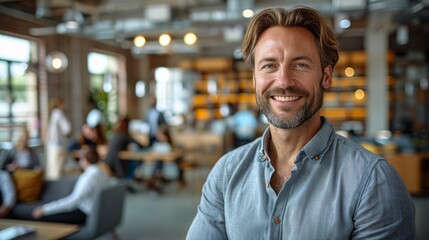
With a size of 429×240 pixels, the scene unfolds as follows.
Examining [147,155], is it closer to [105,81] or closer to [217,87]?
[105,81]

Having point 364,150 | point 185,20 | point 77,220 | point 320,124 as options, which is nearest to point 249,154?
point 320,124

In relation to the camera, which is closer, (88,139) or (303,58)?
(303,58)

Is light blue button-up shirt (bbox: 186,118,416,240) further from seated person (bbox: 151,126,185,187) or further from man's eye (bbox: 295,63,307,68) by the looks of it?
seated person (bbox: 151,126,185,187)

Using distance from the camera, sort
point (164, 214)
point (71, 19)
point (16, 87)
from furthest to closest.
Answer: point (164, 214) → point (71, 19) → point (16, 87)

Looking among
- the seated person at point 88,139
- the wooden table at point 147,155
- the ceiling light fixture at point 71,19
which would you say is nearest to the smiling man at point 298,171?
the ceiling light fixture at point 71,19

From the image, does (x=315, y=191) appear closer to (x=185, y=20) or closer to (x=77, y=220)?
(x=77, y=220)

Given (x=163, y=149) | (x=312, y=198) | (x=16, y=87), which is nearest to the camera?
(x=312, y=198)

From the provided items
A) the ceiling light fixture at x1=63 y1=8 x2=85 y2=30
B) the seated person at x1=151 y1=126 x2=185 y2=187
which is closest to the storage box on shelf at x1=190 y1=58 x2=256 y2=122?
the seated person at x1=151 y1=126 x2=185 y2=187

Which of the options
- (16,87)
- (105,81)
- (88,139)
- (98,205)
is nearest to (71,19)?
(16,87)

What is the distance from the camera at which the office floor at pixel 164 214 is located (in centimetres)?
484

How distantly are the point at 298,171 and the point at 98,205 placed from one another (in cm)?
307

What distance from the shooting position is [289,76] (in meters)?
1.11

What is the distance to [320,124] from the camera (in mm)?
1241

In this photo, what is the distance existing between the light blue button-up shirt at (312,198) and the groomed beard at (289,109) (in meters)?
0.07
